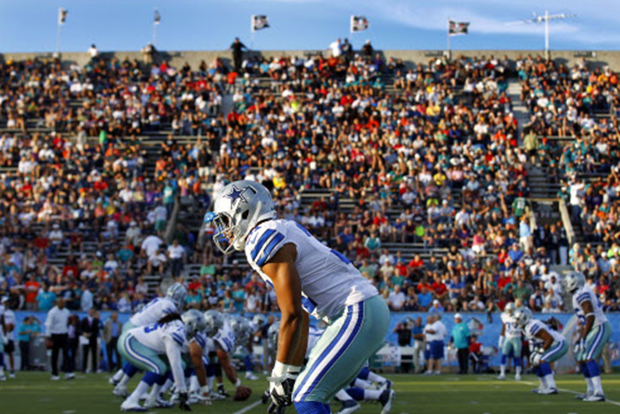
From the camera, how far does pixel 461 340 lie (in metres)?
19.7

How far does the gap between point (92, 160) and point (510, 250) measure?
534 inches

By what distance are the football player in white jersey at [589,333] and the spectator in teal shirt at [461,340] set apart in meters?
7.10

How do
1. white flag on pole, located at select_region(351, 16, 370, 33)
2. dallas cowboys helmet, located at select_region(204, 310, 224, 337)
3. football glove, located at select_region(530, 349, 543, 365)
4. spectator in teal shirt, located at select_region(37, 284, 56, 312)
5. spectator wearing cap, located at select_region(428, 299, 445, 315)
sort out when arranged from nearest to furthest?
dallas cowboys helmet, located at select_region(204, 310, 224, 337), football glove, located at select_region(530, 349, 543, 365), spectator wearing cap, located at select_region(428, 299, 445, 315), spectator in teal shirt, located at select_region(37, 284, 56, 312), white flag on pole, located at select_region(351, 16, 370, 33)

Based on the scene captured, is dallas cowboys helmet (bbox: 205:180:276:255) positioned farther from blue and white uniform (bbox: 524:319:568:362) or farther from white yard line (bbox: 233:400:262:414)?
blue and white uniform (bbox: 524:319:568:362)

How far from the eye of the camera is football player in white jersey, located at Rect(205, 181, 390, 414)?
189 inches

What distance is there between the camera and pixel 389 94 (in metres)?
32.2

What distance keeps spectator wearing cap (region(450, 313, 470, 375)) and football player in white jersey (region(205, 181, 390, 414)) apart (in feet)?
48.2

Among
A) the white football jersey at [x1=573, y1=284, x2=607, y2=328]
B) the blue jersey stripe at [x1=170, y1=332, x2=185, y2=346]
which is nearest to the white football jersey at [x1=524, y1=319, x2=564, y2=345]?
the white football jersey at [x1=573, y1=284, x2=607, y2=328]

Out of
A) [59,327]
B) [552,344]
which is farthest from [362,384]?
[59,327]

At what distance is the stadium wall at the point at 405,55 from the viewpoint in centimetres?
3456

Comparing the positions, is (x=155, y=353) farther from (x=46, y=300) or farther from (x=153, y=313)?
(x=46, y=300)

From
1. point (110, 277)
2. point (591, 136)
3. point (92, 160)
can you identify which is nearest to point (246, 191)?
point (110, 277)

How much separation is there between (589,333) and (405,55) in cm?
2357

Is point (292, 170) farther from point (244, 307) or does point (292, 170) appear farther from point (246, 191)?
point (246, 191)
